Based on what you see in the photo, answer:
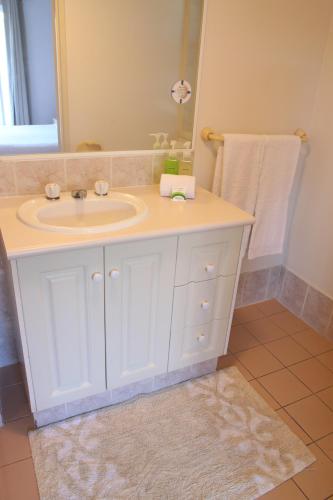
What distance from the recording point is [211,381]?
5.65 feet

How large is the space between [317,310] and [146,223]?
1334 millimetres

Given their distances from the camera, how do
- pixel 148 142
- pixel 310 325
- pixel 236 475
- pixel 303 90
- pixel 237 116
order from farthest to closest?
pixel 310 325, pixel 303 90, pixel 237 116, pixel 148 142, pixel 236 475

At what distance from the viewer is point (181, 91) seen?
63.7 inches

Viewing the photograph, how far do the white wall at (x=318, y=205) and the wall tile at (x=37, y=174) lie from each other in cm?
134

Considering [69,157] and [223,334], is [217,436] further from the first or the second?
[69,157]

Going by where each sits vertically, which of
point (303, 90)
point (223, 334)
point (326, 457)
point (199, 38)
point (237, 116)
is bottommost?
point (326, 457)

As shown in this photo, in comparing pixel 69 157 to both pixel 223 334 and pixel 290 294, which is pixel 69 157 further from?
pixel 290 294

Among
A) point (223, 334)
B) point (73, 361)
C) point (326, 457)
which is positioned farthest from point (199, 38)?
point (326, 457)

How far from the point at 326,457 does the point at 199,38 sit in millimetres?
1748

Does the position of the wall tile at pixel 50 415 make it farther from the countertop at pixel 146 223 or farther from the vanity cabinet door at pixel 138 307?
the countertop at pixel 146 223

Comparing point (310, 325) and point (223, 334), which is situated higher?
point (223, 334)

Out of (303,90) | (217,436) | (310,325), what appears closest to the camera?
(217,436)

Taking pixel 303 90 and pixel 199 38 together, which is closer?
pixel 199 38

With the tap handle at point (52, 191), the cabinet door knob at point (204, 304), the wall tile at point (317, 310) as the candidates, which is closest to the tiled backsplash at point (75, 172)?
the tap handle at point (52, 191)
